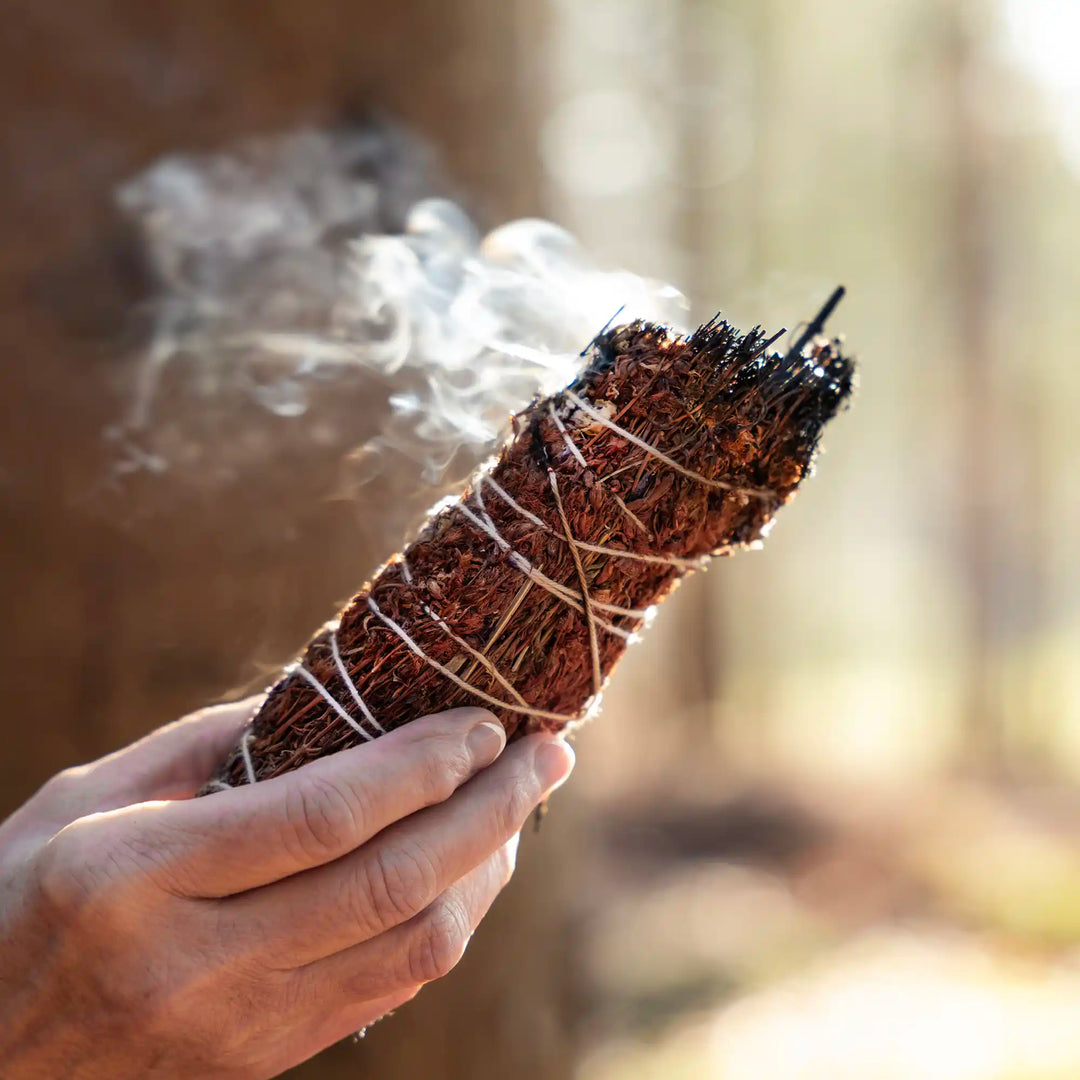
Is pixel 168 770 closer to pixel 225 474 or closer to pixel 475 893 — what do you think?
pixel 475 893

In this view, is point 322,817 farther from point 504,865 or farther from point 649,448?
point 649,448

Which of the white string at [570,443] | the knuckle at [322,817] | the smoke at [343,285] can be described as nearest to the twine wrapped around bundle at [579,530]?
the white string at [570,443]

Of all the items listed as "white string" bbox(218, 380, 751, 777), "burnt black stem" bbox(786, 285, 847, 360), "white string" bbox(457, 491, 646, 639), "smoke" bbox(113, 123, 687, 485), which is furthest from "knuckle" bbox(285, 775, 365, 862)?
"smoke" bbox(113, 123, 687, 485)

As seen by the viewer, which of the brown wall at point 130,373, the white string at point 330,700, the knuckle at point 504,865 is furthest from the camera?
the brown wall at point 130,373

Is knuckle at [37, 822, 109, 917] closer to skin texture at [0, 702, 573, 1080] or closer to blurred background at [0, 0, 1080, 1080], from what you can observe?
skin texture at [0, 702, 573, 1080]

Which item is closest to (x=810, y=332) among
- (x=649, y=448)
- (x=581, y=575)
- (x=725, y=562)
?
(x=649, y=448)

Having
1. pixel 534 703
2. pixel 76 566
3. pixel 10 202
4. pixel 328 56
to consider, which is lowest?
pixel 534 703

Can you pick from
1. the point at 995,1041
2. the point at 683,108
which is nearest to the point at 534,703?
the point at 995,1041

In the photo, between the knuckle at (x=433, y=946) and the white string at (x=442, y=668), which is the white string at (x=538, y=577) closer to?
the white string at (x=442, y=668)
